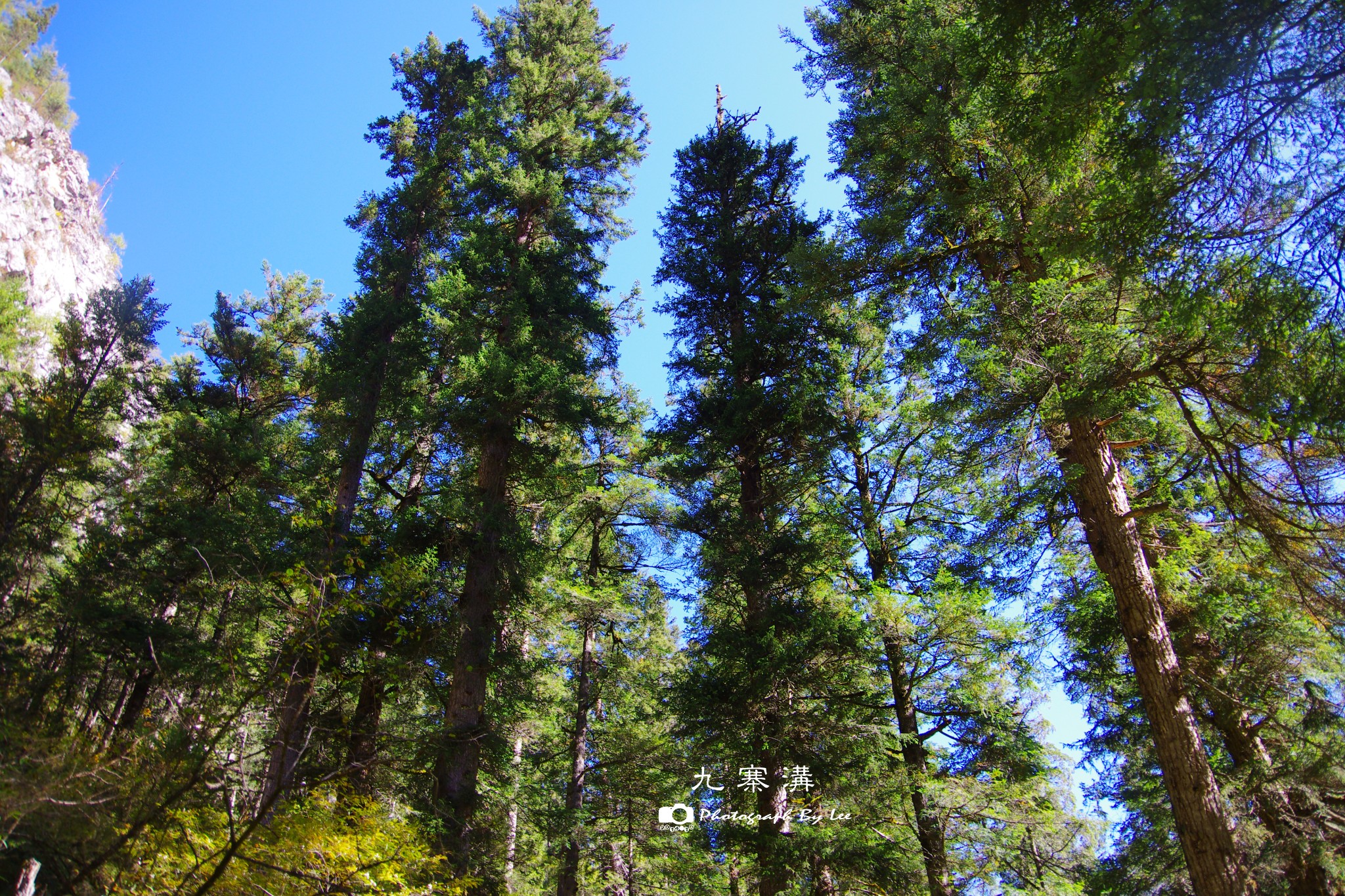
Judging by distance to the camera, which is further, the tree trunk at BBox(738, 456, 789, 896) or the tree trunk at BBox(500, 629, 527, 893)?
the tree trunk at BBox(500, 629, 527, 893)

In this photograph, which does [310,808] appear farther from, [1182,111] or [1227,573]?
[1227,573]

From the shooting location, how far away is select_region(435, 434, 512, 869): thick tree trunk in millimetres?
8141

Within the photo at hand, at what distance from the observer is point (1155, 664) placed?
5.58 metres

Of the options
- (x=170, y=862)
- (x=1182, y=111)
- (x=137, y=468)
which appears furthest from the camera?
(x=137, y=468)

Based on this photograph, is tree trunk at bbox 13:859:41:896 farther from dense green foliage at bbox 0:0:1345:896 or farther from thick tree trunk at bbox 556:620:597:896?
thick tree trunk at bbox 556:620:597:896

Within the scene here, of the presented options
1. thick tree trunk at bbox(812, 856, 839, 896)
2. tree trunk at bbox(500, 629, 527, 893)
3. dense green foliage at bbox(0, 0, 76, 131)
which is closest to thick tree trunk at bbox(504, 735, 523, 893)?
tree trunk at bbox(500, 629, 527, 893)

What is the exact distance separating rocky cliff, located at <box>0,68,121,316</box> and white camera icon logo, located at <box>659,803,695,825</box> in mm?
31851

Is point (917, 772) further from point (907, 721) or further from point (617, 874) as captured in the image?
point (617, 874)

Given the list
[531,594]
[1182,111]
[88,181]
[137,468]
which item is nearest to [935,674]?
[531,594]

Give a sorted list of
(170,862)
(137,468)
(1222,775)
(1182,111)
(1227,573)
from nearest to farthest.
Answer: (1182,111), (170,862), (1222,775), (1227,573), (137,468)

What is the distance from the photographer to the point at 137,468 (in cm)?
1702

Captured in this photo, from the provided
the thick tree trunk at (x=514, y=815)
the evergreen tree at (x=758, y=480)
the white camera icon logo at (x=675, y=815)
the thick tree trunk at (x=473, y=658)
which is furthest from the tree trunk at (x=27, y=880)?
the thick tree trunk at (x=514, y=815)

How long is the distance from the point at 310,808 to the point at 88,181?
4663 centimetres

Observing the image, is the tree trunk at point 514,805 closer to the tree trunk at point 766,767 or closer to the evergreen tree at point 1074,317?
the tree trunk at point 766,767
